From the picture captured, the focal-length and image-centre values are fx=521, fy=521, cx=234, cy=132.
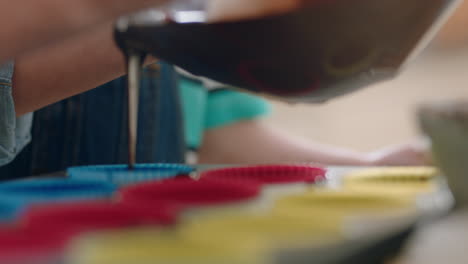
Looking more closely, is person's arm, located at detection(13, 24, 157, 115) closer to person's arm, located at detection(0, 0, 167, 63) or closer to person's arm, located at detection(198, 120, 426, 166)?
person's arm, located at detection(0, 0, 167, 63)

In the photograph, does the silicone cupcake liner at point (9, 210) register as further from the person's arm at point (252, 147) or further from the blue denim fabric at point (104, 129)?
the person's arm at point (252, 147)

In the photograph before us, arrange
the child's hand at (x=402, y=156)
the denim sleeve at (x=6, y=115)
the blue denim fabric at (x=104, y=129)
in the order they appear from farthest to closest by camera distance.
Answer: the child's hand at (x=402, y=156) → the blue denim fabric at (x=104, y=129) → the denim sleeve at (x=6, y=115)

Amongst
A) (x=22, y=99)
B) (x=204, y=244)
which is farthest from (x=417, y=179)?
(x=22, y=99)

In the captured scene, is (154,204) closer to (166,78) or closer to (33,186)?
(33,186)

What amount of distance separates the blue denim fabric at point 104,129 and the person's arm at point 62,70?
0.52 ft

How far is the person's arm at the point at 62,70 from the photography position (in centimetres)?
53

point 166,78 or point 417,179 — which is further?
point 166,78

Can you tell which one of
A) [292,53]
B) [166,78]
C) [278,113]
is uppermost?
[278,113]

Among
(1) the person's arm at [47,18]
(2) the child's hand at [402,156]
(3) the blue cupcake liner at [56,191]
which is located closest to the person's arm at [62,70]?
(1) the person's arm at [47,18]

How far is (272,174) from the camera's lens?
369 mm

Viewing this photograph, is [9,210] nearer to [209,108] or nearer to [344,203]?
[344,203]

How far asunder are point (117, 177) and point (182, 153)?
53cm

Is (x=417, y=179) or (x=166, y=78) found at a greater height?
(x=166, y=78)

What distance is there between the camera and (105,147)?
746mm
